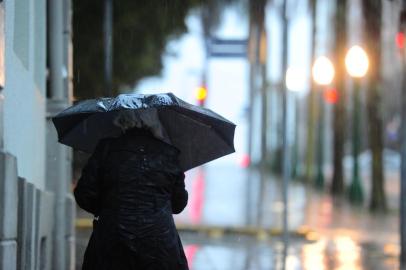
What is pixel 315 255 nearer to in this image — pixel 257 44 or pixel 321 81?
pixel 257 44

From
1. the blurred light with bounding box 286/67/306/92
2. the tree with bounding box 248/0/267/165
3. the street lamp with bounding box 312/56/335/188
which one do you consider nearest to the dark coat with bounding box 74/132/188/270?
the blurred light with bounding box 286/67/306/92

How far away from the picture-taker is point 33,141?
7324 mm

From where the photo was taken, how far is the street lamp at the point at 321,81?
1936 centimetres

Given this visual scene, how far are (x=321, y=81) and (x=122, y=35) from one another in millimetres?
5738

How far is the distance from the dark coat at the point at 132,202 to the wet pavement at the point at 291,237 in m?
5.57

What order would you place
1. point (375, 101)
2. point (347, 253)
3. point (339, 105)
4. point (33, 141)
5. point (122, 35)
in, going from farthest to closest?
point (339, 105), point (375, 101), point (122, 35), point (347, 253), point (33, 141)

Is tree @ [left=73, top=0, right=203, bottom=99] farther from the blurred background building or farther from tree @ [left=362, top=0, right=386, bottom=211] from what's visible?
tree @ [left=362, top=0, right=386, bottom=211]

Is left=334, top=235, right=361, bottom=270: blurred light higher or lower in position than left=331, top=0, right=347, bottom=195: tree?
lower

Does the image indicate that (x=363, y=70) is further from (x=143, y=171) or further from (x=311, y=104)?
(x=311, y=104)

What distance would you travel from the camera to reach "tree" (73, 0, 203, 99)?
14.8m

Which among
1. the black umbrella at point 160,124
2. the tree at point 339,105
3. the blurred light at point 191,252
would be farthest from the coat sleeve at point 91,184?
the tree at point 339,105

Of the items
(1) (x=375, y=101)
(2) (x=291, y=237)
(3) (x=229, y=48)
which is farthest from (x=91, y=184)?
(1) (x=375, y=101)

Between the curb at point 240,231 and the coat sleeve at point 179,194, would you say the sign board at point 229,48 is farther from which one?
the coat sleeve at point 179,194

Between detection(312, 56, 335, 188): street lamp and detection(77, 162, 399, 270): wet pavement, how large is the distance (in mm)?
3440
